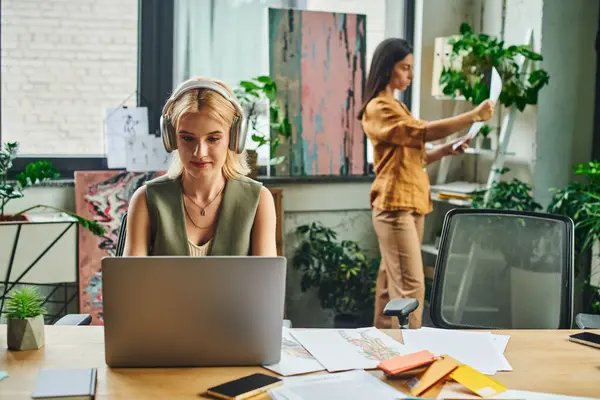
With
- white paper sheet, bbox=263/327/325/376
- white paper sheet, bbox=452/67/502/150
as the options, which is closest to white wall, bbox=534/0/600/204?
white paper sheet, bbox=452/67/502/150

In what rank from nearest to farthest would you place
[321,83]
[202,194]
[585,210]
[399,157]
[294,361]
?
[294,361], [202,194], [585,210], [399,157], [321,83]

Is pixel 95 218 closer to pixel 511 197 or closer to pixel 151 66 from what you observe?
pixel 151 66

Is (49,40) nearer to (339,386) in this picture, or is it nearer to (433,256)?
(433,256)

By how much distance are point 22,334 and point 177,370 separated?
411 millimetres

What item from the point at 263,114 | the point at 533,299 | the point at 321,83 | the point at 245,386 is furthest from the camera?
the point at 321,83

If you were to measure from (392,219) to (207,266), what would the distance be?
2.00 meters

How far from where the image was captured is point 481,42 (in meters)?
3.62

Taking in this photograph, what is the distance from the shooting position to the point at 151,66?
374 centimetres

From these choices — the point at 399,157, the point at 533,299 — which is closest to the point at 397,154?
the point at 399,157

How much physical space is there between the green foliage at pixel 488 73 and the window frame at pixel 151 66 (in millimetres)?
1520

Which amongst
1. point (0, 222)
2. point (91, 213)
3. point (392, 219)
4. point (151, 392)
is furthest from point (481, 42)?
point (151, 392)

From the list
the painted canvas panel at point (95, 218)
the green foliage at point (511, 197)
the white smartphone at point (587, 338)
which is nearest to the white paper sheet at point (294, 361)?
the white smartphone at point (587, 338)

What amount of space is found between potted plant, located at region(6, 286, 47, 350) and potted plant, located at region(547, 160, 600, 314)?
2340 mm

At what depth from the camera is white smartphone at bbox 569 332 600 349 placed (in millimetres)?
1739
